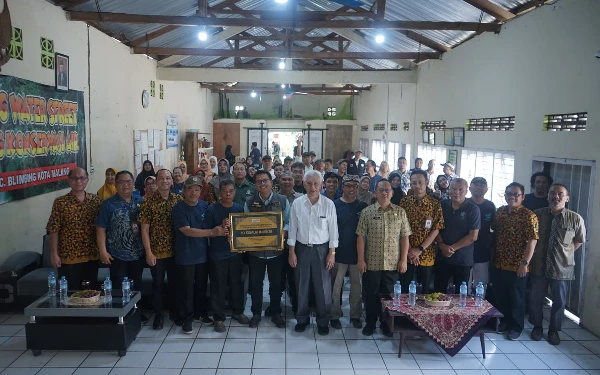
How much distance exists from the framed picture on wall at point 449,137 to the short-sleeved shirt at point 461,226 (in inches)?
187

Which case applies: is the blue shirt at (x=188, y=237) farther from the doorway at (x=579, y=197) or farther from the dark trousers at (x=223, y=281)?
the doorway at (x=579, y=197)

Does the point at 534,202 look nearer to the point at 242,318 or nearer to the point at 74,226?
the point at 242,318

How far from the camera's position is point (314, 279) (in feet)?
14.6

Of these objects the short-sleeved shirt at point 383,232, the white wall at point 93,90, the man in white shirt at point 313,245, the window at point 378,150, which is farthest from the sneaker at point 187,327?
the window at point 378,150

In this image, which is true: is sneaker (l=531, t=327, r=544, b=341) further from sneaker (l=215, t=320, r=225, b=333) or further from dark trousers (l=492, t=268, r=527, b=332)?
sneaker (l=215, t=320, r=225, b=333)

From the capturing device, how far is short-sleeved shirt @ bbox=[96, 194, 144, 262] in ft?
14.0

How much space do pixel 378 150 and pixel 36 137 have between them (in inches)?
479

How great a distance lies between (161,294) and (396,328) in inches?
92.1

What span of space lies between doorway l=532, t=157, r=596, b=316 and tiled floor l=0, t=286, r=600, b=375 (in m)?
0.60

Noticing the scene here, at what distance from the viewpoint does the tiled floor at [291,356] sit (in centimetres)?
382

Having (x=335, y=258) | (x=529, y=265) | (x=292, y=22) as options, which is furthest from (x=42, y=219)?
(x=529, y=265)

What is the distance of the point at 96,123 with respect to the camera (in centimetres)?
769

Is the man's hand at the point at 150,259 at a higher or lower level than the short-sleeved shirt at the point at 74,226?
lower

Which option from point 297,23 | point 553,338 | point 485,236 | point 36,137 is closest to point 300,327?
point 485,236
